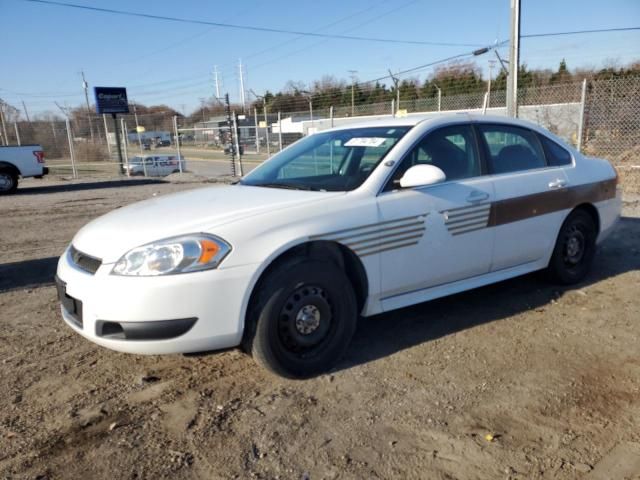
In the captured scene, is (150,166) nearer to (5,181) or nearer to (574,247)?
(5,181)

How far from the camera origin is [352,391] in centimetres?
301

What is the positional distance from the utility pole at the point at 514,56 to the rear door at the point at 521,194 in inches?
295

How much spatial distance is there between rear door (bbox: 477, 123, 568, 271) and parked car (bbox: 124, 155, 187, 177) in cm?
1982

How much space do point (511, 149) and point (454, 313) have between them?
147cm

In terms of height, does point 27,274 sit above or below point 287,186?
below

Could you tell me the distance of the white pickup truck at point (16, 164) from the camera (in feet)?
48.0

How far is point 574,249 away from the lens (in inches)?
189

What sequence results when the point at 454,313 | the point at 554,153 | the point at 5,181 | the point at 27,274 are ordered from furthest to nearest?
the point at 5,181, the point at 27,274, the point at 554,153, the point at 454,313

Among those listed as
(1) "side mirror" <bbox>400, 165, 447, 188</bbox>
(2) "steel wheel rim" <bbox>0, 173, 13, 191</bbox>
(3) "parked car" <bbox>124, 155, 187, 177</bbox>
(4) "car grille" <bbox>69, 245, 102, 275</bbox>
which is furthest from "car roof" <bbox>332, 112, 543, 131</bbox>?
(3) "parked car" <bbox>124, 155, 187, 177</bbox>

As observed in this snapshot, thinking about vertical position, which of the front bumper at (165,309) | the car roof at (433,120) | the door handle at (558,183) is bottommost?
the front bumper at (165,309)

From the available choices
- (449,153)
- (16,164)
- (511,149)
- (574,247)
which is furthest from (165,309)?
(16,164)

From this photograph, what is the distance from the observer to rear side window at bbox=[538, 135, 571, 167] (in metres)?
4.56

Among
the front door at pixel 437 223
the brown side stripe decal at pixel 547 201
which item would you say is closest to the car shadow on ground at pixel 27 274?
the front door at pixel 437 223

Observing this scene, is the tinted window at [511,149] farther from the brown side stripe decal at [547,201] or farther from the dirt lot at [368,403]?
the dirt lot at [368,403]
